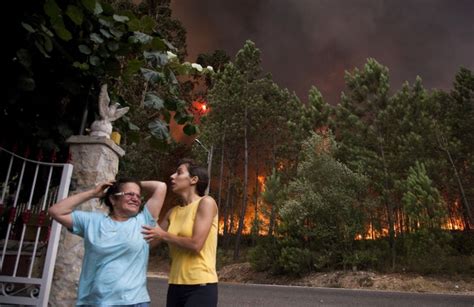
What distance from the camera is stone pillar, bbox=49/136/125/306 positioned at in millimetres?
3965

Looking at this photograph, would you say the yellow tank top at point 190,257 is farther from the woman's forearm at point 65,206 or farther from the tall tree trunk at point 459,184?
A: the tall tree trunk at point 459,184

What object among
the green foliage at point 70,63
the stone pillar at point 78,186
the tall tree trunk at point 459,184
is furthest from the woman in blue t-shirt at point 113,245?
the tall tree trunk at point 459,184

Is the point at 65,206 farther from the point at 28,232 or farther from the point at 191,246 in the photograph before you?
the point at 28,232

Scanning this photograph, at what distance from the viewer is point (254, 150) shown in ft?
92.1

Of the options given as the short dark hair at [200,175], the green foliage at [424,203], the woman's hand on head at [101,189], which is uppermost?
the green foliage at [424,203]

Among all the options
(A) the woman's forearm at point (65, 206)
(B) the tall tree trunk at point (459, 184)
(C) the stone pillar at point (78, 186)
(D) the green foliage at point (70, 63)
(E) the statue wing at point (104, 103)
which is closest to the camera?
(A) the woman's forearm at point (65, 206)

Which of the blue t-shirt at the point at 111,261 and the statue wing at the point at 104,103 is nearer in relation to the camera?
the blue t-shirt at the point at 111,261

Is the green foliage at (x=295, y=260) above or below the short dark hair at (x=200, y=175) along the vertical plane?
below

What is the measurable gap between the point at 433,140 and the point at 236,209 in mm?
16834

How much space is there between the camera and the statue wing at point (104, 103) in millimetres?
4078

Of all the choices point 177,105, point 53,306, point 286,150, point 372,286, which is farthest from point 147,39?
point 286,150

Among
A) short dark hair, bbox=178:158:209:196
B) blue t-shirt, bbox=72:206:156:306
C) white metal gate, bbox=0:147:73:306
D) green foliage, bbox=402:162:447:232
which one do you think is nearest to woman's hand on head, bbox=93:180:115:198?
blue t-shirt, bbox=72:206:156:306

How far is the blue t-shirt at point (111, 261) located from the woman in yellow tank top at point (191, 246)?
0.40 feet

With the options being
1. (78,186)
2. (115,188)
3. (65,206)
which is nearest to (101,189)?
(115,188)
